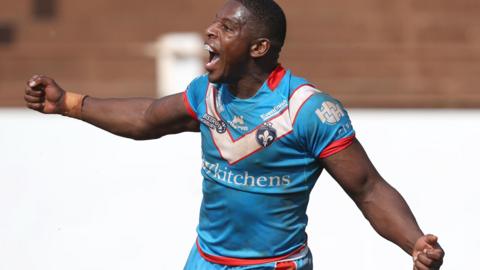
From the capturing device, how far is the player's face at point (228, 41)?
335 cm

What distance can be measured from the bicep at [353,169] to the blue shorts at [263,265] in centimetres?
30

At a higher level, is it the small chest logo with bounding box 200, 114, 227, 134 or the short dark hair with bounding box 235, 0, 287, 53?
the short dark hair with bounding box 235, 0, 287, 53

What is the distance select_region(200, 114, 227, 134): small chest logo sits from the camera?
3.47m

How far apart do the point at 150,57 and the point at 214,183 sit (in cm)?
662

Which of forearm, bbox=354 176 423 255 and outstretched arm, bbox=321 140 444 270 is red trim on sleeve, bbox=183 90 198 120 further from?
forearm, bbox=354 176 423 255

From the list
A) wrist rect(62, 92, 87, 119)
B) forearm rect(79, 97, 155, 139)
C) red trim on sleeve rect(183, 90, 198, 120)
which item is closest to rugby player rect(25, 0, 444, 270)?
red trim on sleeve rect(183, 90, 198, 120)

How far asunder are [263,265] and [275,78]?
617 mm

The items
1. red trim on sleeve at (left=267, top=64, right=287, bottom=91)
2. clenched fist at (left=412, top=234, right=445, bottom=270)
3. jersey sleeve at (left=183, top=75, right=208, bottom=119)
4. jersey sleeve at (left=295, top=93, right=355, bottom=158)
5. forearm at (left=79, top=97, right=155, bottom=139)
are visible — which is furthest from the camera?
forearm at (left=79, top=97, right=155, bottom=139)

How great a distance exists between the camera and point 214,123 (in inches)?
138

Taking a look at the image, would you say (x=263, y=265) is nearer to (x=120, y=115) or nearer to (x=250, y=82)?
(x=250, y=82)

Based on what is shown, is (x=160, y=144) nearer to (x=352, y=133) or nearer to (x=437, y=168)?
(x=437, y=168)

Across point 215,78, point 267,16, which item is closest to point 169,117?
point 215,78

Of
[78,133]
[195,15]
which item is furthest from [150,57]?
[78,133]

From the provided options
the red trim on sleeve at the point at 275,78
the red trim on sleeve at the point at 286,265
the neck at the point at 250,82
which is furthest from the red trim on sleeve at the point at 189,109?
the red trim on sleeve at the point at 286,265
